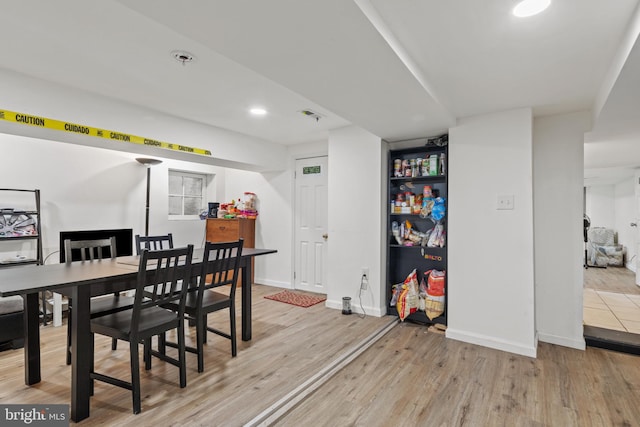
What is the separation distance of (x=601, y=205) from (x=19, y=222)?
11.2 meters

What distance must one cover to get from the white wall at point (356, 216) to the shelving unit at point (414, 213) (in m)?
0.12

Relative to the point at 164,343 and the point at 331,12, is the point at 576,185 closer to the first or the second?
the point at 331,12

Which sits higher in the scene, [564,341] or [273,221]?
[273,221]

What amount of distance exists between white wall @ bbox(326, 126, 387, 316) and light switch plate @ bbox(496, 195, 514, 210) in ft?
4.03

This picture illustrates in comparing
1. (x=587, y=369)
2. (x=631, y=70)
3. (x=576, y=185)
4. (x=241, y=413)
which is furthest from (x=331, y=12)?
(x=587, y=369)

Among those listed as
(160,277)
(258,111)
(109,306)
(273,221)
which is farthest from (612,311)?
(109,306)

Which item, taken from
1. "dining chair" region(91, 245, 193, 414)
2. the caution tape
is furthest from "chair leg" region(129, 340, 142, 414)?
the caution tape

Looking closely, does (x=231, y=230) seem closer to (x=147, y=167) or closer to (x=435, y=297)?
(x=147, y=167)

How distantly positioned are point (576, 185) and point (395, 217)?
1737 mm

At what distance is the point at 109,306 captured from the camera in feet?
8.09

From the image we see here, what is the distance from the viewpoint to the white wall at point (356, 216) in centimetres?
381

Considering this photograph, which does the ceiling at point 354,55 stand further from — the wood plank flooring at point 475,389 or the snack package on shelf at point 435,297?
the wood plank flooring at point 475,389

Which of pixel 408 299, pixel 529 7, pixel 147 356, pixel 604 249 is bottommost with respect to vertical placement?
pixel 147 356

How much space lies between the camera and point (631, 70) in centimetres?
184
